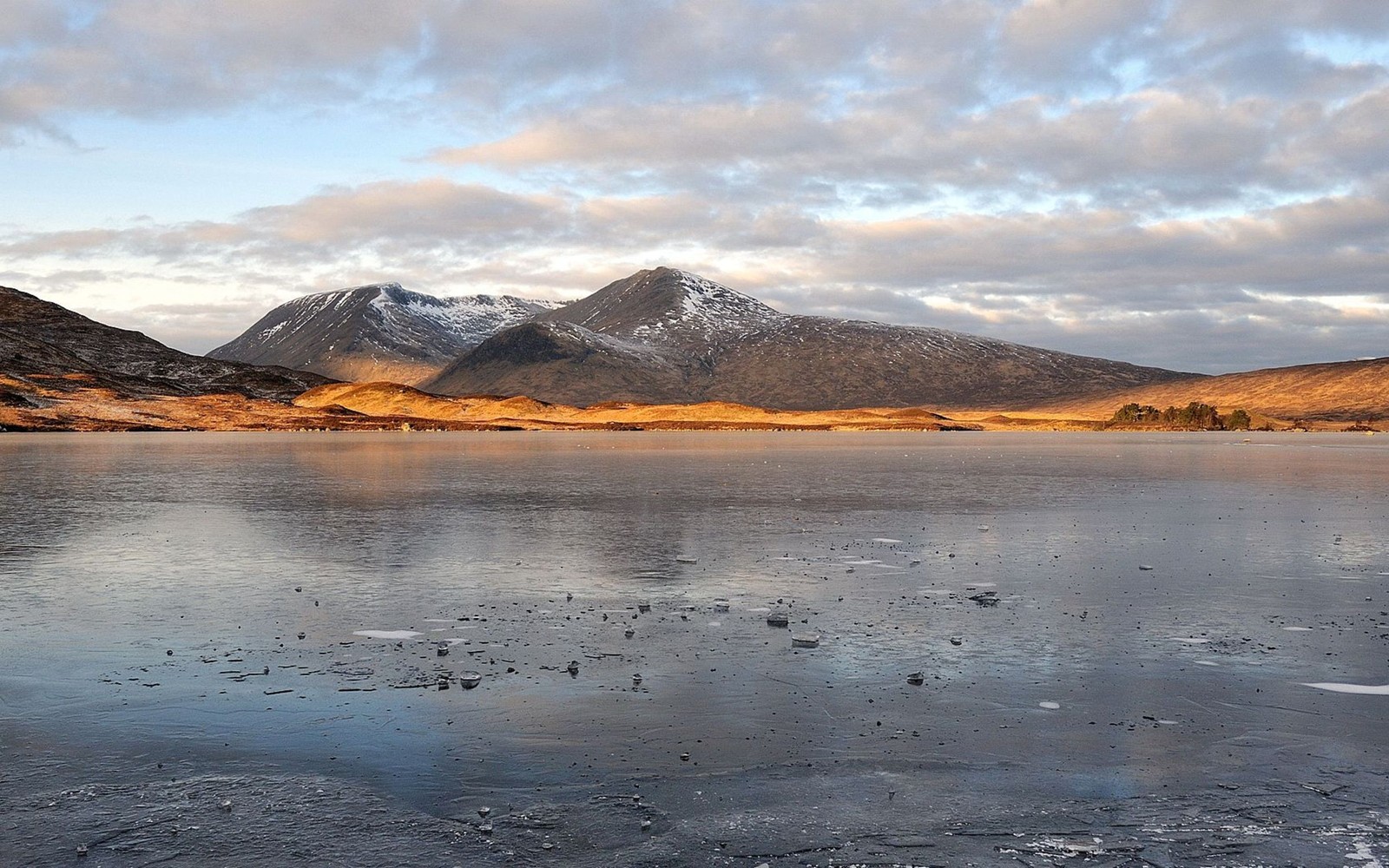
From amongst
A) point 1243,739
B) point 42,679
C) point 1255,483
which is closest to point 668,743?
point 1243,739

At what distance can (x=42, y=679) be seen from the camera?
1226 centimetres

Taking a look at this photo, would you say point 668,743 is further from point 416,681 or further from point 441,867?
point 416,681

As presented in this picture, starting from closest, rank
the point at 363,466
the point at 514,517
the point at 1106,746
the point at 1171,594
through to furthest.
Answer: the point at 1106,746, the point at 1171,594, the point at 514,517, the point at 363,466

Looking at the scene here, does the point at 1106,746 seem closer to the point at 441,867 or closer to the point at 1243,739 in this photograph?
the point at 1243,739

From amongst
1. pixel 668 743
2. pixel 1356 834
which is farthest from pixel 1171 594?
pixel 668 743

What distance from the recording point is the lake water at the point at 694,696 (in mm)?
8203

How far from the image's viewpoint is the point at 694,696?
38.2 feet

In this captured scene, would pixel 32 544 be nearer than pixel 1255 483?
Yes

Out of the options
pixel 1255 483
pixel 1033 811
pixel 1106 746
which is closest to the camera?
pixel 1033 811

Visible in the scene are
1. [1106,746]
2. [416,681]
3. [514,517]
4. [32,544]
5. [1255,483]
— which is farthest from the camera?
[1255,483]

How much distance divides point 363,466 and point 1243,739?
52.2 meters

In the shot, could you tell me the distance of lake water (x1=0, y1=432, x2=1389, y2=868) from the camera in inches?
323

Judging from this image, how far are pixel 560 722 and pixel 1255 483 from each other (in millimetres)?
43735

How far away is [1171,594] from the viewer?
1798 cm
